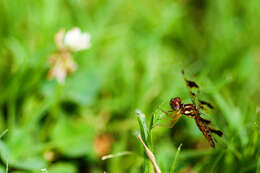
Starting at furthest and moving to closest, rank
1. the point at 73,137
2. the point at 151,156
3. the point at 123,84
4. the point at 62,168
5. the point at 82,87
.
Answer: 1. the point at 123,84
2. the point at 82,87
3. the point at 73,137
4. the point at 62,168
5. the point at 151,156

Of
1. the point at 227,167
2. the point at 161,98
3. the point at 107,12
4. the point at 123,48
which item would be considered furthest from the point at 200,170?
the point at 107,12

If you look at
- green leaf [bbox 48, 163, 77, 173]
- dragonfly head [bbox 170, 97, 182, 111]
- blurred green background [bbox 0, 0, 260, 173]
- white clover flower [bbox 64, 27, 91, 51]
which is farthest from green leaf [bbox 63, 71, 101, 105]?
dragonfly head [bbox 170, 97, 182, 111]

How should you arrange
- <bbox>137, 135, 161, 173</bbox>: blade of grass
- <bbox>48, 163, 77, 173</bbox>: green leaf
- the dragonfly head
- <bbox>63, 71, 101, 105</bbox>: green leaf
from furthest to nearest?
<bbox>63, 71, 101, 105</bbox>: green leaf < <bbox>48, 163, 77, 173</bbox>: green leaf < the dragonfly head < <bbox>137, 135, 161, 173</bbox>: blade of grass

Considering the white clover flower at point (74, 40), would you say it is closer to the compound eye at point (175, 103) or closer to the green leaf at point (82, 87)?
the green leaf at point (82, 87)

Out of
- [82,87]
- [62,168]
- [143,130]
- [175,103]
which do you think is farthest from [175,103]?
[82,87]

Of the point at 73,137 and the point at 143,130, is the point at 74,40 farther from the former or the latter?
the point at 143,130

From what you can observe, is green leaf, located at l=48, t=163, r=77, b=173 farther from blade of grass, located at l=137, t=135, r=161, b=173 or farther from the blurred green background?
blade of grass, located at l=137, t=135, r=161, b=173

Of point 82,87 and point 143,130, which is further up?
point 82,87

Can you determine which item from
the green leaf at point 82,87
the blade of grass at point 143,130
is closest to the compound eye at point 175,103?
the blade of grass at point 143,130
